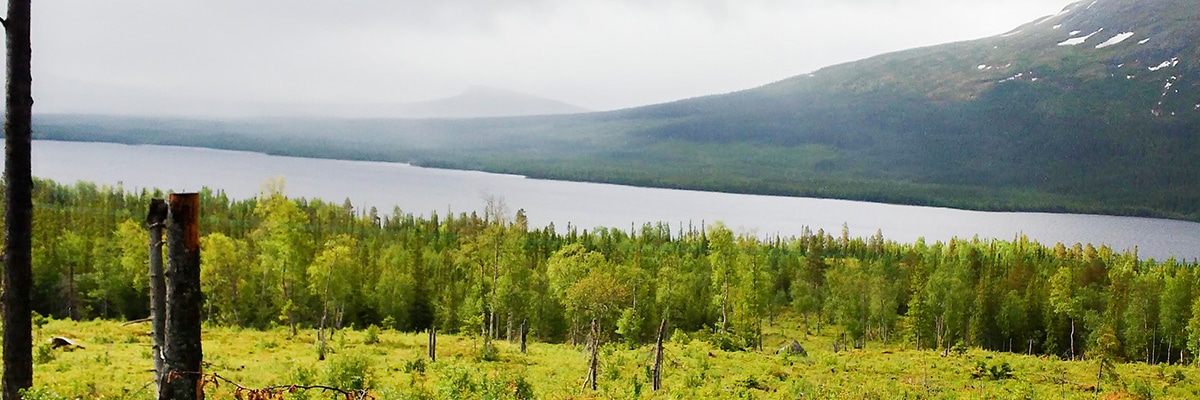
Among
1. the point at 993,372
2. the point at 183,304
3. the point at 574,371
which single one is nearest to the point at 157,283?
the point at 183,304

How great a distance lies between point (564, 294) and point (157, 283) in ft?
132

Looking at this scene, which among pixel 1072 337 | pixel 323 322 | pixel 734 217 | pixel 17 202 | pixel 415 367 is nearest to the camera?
pixel 17 202

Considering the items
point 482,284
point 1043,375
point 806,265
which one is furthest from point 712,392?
point 806,265

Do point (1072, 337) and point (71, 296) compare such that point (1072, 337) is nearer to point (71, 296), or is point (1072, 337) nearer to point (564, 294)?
point (564, 294)

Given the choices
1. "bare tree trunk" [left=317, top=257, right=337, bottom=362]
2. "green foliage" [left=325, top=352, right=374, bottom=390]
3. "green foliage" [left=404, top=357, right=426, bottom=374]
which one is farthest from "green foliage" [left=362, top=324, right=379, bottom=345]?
"green foliage" [left=325, top=352, right=374, bottom=390]

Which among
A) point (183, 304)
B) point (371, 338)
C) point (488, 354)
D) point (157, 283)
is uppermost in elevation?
point (157, 283)

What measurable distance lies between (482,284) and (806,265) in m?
48.9

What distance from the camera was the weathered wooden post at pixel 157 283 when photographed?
227 inches

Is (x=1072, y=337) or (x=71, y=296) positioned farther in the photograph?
(x=71, y=296)

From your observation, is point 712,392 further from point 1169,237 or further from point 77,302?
point 1169,237

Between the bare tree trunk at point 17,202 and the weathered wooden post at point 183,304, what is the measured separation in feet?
15.2

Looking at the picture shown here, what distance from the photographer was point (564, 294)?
45.8 m

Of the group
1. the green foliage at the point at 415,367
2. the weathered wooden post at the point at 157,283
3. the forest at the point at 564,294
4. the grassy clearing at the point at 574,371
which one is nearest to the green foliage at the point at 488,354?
the grassy clearing at the point at 574,371

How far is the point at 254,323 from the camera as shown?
5662 cm
